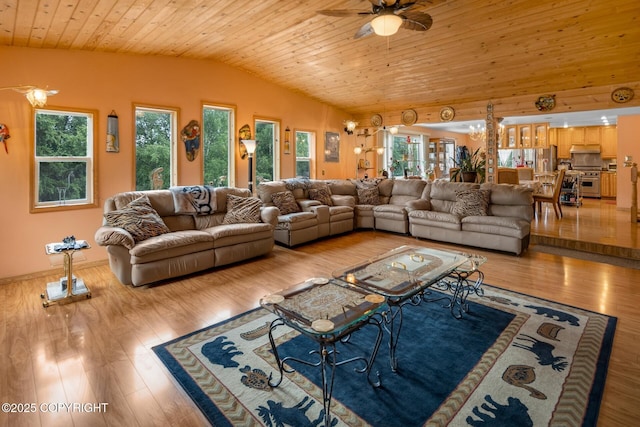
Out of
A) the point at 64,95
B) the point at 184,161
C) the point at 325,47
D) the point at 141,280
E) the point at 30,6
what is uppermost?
the point at 325,47

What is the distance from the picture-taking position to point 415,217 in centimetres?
600

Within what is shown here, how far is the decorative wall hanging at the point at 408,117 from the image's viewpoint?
25.6 ft

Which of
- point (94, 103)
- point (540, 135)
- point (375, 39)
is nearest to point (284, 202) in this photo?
point (375, 39)

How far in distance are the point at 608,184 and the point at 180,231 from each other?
11882 mm

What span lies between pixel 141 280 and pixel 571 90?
7014 mm

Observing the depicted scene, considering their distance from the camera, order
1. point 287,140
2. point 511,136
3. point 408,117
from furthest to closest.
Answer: point 511,136
point 408,117
point 287,140

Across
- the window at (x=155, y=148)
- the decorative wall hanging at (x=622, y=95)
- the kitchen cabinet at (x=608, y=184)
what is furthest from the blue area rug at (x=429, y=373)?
the kitchen cabinet at (x=608, y=184)

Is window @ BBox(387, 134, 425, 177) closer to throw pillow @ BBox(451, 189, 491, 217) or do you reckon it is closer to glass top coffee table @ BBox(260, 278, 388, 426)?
throw pillow @ BBox(451, 189, 491, 217)

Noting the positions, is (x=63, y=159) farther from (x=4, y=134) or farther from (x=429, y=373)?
(x=429, y=373)

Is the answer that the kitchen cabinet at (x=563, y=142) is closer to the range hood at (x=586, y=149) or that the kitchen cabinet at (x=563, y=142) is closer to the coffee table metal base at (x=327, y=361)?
the range hood at (x=586, y=149)

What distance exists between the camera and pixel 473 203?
5.56 meters

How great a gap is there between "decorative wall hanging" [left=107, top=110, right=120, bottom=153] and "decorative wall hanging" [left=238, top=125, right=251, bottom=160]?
2.08 meters

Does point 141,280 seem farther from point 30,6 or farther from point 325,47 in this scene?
point 325,47

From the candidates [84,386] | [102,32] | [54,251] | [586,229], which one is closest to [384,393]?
[84,386]
